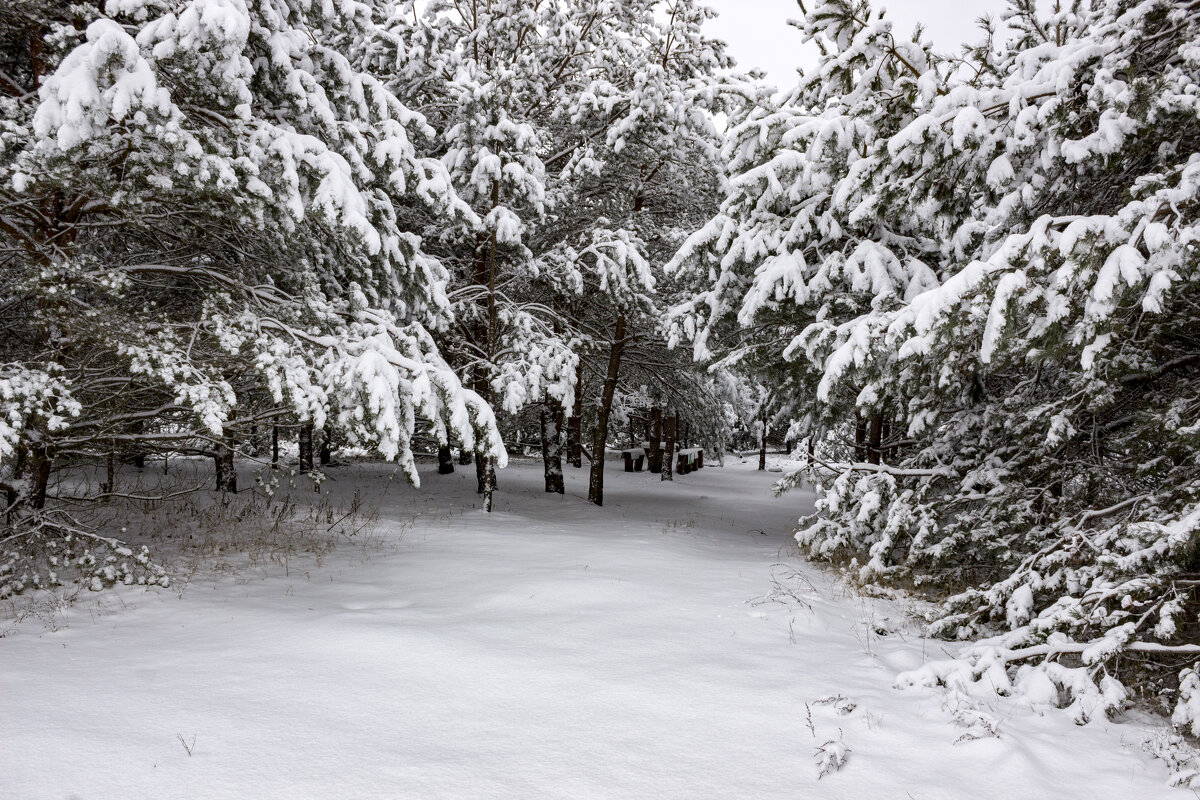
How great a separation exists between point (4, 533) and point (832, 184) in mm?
8655

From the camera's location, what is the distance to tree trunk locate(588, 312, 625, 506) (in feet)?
46.5

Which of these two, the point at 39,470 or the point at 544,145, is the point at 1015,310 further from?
the point at 544,145

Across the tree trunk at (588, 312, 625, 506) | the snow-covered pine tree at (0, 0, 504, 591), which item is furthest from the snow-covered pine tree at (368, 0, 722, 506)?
the snow-covered pine tree at (0, 0, 504, 591)

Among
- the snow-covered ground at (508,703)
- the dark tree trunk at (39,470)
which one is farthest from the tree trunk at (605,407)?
the dark tree trunk at (39,470)

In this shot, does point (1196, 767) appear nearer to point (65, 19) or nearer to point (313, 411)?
point (313, 411)

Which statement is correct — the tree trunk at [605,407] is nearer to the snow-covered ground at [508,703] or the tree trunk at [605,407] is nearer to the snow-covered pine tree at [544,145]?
the snow-covered pine tree at [544,145]

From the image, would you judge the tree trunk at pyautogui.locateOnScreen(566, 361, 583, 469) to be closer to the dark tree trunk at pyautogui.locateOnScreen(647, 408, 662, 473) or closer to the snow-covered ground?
the dark tree trunk at pyautogui.locateOnScreen(647, 408, 662, 473)

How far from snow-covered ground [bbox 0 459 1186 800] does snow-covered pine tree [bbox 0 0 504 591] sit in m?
1.44

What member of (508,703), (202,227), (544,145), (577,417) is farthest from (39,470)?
(577,417)

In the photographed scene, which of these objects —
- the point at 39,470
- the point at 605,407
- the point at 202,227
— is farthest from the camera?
the point at 605,407

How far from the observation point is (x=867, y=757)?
10.1ft

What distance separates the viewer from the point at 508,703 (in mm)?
3561

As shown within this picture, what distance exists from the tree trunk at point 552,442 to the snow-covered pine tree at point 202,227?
776cm

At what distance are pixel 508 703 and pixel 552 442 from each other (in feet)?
40.9
